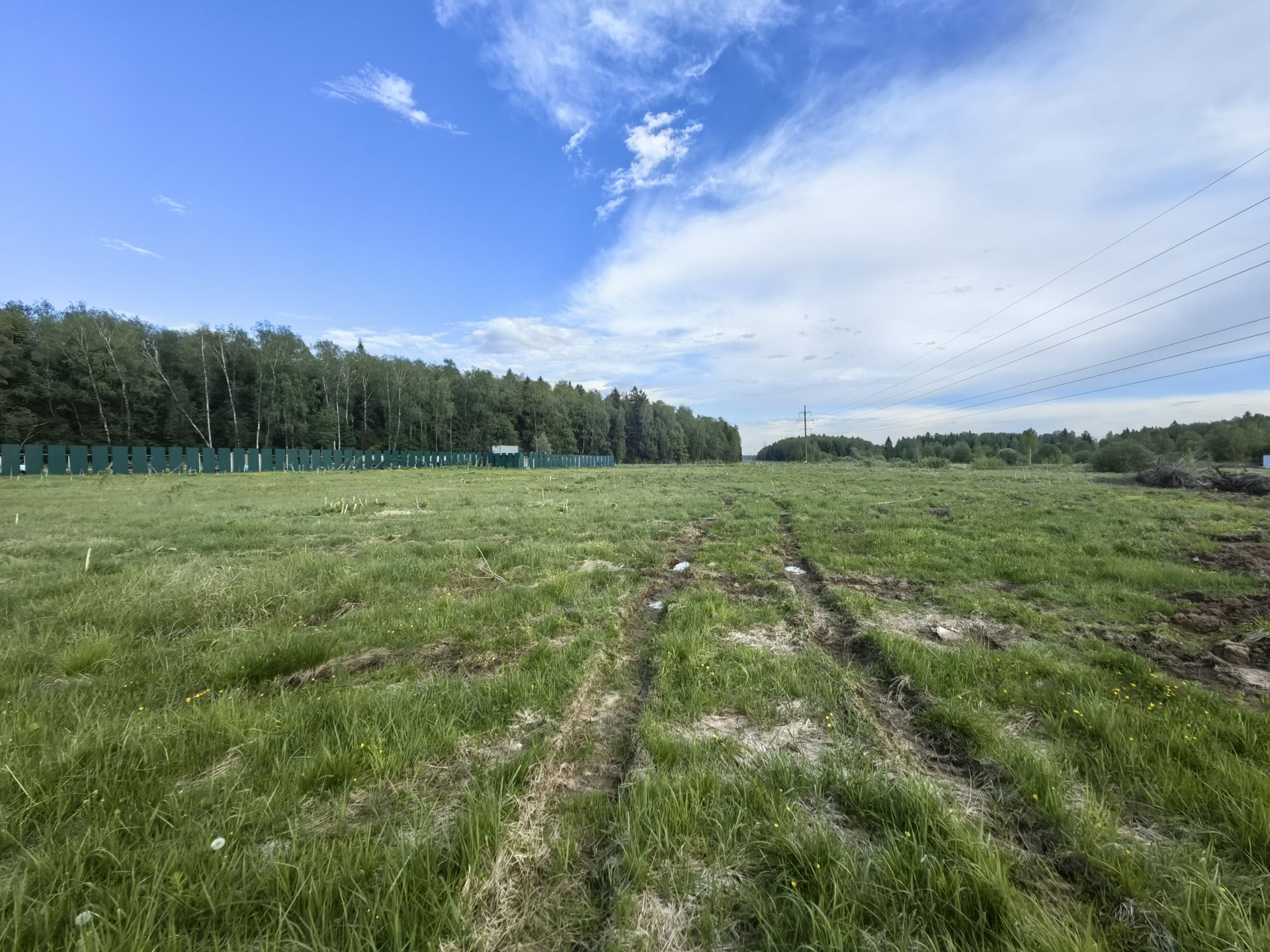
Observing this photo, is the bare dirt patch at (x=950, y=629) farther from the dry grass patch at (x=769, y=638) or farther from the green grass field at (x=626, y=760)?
the dry grass patch at (x=769, y=638)

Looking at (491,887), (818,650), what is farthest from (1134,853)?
(491,887)

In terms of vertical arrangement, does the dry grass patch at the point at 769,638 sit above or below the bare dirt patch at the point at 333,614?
below

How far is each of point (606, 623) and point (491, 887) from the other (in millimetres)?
3939

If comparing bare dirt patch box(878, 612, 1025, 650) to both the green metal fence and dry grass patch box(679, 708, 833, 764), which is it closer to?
dry grass patch box(679, 708, 833, 764)

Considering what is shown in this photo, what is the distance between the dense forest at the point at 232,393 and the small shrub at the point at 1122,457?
274 feet

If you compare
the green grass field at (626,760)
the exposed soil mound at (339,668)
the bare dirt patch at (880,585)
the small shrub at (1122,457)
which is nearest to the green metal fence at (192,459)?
the green grass field at (626,760)

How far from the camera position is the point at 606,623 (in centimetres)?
633

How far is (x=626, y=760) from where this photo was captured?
11.9 ft

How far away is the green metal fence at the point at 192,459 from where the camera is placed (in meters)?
38.3

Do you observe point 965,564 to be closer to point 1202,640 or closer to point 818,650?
point 1202,640

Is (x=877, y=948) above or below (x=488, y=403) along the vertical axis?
below

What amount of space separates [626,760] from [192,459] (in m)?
63.2

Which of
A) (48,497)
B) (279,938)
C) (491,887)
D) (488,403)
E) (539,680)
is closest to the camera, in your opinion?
(279,938)

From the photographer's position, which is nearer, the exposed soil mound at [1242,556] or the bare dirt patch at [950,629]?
the bare dirt patch at [950,629]
